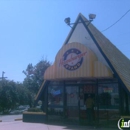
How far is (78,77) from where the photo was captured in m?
15.6

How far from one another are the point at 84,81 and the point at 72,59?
195cm

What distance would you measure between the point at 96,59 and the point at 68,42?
293cm

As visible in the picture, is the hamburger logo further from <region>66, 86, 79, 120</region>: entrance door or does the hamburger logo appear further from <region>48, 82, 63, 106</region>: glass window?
<region>48, 82, 63, 106</region>: glass window

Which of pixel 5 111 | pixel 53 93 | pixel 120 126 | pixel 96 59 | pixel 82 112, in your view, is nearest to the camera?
pixel 120 126

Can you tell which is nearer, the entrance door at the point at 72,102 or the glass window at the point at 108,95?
the glass window at the point at 108,95

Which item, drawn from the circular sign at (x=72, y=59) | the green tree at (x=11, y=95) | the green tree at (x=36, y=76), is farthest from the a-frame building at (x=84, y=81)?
the green tree at (x=36, y=76)

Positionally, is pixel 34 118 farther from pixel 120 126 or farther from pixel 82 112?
pixel 120 126

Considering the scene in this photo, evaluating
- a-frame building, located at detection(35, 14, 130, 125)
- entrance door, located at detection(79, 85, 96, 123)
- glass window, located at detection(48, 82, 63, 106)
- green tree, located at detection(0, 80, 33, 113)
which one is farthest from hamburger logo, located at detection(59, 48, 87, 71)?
green tree, located at detection(0, 80, 33, 113)

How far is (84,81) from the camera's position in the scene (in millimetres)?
16969

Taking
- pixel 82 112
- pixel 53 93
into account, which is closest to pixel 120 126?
pixel 82 112

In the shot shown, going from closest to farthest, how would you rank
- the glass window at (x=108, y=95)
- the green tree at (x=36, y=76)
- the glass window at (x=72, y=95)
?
the glass window at (x=108, y=95) < the glass window at (x=72, y=95) < the green tree at (x=36, y=76)

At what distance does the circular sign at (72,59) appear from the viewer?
15594 millimetres

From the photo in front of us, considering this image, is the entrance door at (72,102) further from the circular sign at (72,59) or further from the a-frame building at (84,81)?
the circular sign at (72,59)

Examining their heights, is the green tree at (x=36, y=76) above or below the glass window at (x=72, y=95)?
above
